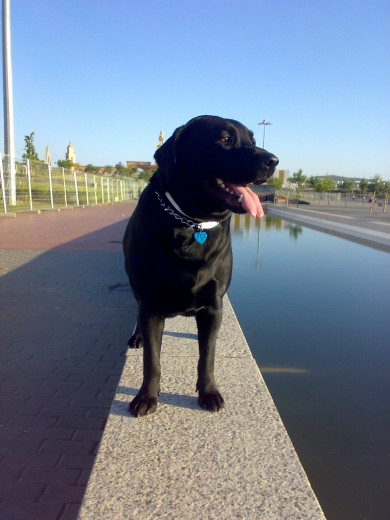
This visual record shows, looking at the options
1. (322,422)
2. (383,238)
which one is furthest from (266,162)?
(383,238)

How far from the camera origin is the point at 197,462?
1986 mm

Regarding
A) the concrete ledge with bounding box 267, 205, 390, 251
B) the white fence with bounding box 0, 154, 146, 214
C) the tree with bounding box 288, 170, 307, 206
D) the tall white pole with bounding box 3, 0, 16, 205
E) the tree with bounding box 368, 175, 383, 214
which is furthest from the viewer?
the tree with bounding box 288, 170, 307, 206

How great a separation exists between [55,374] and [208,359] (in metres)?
1.68

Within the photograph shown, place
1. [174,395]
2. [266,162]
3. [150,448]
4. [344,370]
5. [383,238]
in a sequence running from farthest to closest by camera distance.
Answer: [383,238] < [344,370] < [174,395] < [266,162] < [150,448]

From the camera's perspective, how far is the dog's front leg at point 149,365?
7.93 ft

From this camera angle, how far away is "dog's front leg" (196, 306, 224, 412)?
2484 millimetres

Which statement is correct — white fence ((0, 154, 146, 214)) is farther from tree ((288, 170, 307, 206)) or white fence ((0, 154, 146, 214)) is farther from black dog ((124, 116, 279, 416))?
tree ((288, 170, 307, 206))

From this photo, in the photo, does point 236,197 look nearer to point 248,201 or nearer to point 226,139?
point 248,201

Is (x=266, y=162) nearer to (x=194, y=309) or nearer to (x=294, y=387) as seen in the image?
(x=194, y=309)

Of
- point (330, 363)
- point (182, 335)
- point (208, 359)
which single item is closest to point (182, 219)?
point (208, 359)

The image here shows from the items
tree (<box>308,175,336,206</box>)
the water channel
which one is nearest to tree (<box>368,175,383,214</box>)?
tree (<box>308,175,336,206</box>)

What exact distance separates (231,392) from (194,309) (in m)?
0.62

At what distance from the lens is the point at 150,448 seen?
6.91ft

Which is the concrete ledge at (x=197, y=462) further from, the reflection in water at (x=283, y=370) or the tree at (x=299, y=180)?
the tree at (x=299, y=180)
